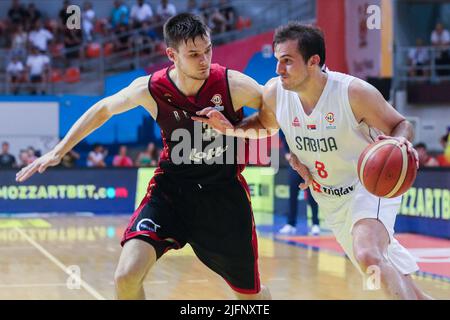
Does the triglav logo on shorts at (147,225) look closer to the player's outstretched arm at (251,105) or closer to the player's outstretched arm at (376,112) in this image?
the player's outstretched arm at (251,105)

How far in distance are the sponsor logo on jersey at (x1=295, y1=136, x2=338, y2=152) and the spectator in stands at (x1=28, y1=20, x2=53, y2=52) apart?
15550 millimetres

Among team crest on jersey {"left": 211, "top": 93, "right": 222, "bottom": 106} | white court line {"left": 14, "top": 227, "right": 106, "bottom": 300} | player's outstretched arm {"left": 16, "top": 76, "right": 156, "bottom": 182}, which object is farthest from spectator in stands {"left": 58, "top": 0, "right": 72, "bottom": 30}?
team crest on jersey {"left": 211, "top": 93, "right": 222, "bottom": 106}

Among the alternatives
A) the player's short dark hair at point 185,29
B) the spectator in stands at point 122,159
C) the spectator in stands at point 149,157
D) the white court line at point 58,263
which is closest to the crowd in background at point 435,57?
the spectator in stands at point 149,157

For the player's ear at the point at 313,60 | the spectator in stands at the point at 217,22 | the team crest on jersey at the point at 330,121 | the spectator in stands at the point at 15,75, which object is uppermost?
the spectator in stands at the point at 217,22

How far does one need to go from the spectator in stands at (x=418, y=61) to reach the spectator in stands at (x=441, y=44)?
28cm

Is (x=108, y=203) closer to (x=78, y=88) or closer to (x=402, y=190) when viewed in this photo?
(x=78, y=88)

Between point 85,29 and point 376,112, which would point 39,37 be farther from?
point 376,112

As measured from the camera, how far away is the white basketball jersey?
16.2 ft

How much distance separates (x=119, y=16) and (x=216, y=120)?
52.9 ft

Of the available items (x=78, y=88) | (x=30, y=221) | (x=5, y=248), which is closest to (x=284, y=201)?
(x=30, y=221)

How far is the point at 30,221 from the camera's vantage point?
14352 mm

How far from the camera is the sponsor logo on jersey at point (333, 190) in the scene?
16.3 feet

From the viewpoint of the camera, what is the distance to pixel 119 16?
20.4 metres
